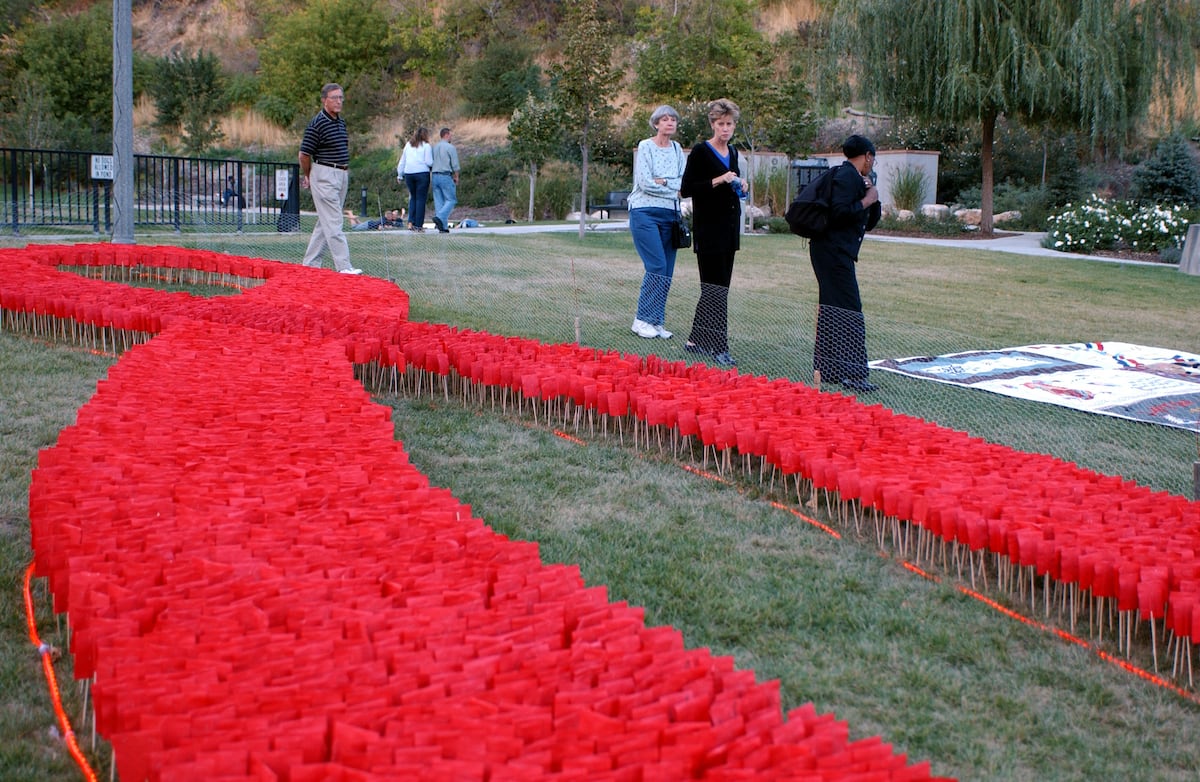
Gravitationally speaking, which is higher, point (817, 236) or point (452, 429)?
point (817, 236)

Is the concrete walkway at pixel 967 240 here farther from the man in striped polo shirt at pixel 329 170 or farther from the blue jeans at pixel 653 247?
the blue jeans at pixel 653 247

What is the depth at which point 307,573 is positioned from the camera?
3643 mm

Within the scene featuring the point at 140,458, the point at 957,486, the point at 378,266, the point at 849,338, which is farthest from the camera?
the point at 378,266

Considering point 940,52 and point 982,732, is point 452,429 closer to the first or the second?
point 982,732

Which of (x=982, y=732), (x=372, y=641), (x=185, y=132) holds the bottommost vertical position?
(x=982, y=732)

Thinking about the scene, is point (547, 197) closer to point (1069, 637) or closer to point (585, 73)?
point (585, 73)

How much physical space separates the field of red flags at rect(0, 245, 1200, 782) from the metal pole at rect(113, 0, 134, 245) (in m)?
6.97

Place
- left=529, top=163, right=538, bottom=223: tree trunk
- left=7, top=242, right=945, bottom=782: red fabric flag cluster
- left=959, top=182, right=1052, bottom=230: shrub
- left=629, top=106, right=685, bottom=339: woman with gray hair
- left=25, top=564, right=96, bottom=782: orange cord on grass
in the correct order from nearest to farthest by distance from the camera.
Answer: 1. left=7, top=242, right=945, bottom=782: red fabric flag cluster
2. left=25, top=564, right=96, bottom=782: orange cord on grass
3. left=629, top=106, right=685, bottom=339: woman with gray hair
4. left=959, top=182, right=1052, bottom=230: shrub
5. left=529, top=163, right=538, bottom=223: tree trunk

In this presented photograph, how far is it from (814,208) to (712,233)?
118 centimetres

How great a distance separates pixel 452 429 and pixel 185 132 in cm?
3942

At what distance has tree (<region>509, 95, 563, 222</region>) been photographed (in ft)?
87.5

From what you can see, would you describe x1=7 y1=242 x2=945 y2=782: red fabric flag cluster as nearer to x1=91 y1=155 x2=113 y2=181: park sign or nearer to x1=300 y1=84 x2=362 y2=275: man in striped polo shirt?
x1=300 y1=84 x2=362 y2=275: man in striped polo shirt

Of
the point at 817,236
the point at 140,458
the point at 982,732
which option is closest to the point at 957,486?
the point at 982,732

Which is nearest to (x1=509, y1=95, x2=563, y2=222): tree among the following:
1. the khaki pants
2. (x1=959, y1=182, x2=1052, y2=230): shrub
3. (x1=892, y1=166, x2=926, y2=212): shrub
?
(x1=892, y1=166, x2=926, y2=212): shrub
